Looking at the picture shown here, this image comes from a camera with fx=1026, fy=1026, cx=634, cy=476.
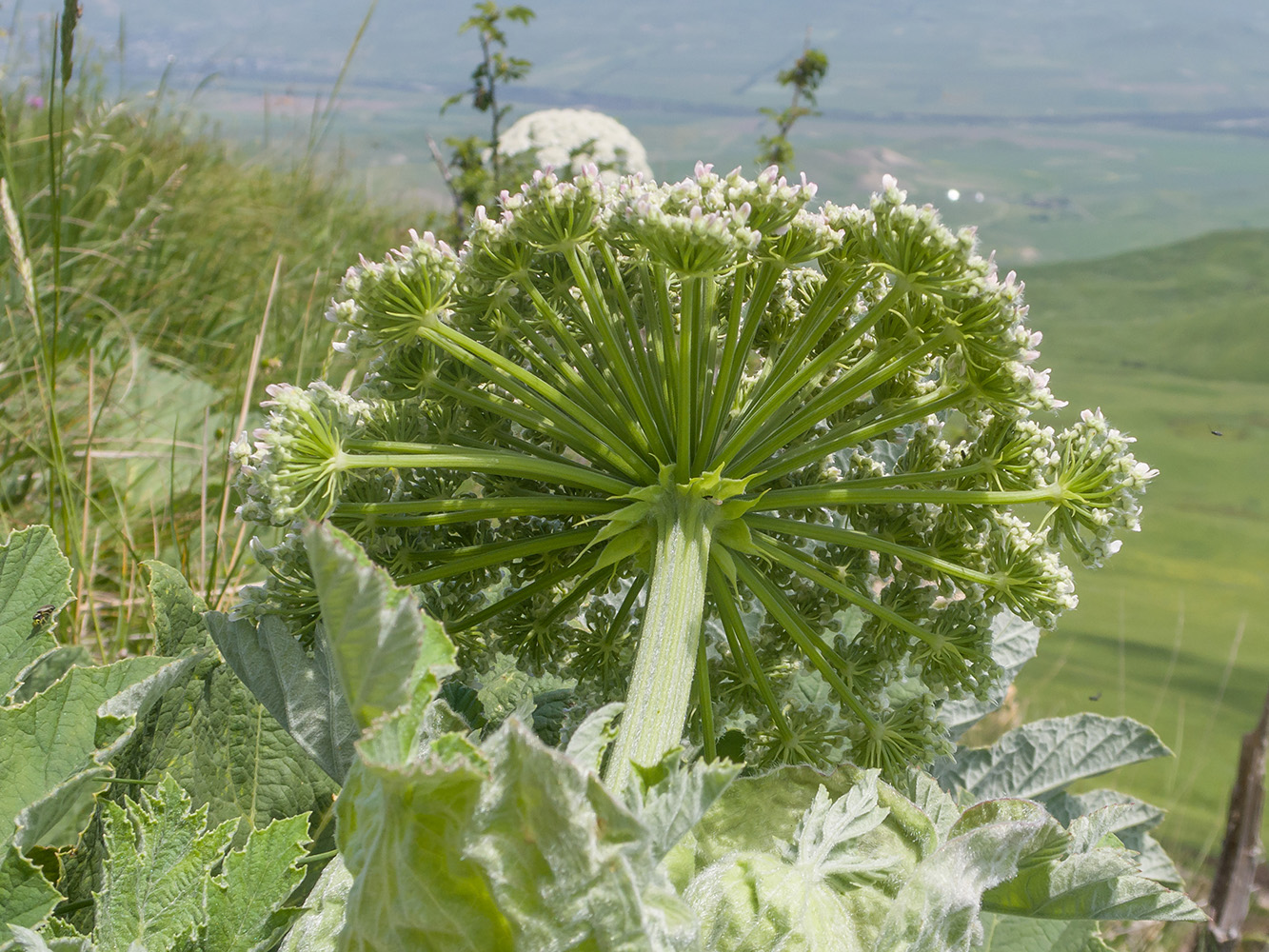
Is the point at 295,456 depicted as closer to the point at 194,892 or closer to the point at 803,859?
the point at 194,892

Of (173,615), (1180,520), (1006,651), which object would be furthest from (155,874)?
(1180,520)

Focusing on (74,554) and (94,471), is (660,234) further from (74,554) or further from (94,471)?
(94,471)

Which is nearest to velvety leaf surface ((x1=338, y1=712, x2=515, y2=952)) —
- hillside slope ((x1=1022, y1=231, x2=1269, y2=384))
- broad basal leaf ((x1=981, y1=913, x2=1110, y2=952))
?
broad basal leaf ((x1=981, y1=913, x2=1110, y2=952))

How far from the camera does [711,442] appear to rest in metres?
0.87

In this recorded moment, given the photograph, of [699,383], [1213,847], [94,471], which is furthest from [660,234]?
[1213,847]

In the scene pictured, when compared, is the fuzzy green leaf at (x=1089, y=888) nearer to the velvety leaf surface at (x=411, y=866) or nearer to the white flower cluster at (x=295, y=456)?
the velvety leaf surface at (x=411, y=866)

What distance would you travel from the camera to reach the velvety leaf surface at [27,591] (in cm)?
85

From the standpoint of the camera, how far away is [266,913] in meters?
0.67

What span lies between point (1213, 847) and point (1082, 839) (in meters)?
3.16

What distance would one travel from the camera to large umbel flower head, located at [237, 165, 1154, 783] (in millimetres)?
822

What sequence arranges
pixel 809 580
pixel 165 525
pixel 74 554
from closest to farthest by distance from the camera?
pixel 809 580
pixel 74 554
pixel 165 525

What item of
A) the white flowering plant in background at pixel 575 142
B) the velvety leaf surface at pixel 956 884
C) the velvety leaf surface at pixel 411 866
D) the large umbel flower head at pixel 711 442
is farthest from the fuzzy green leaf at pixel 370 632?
the white flowering plant in background at pixel 575 142

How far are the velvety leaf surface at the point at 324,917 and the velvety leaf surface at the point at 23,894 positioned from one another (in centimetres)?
16

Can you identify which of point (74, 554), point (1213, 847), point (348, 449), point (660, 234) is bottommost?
point (1213, 847)
